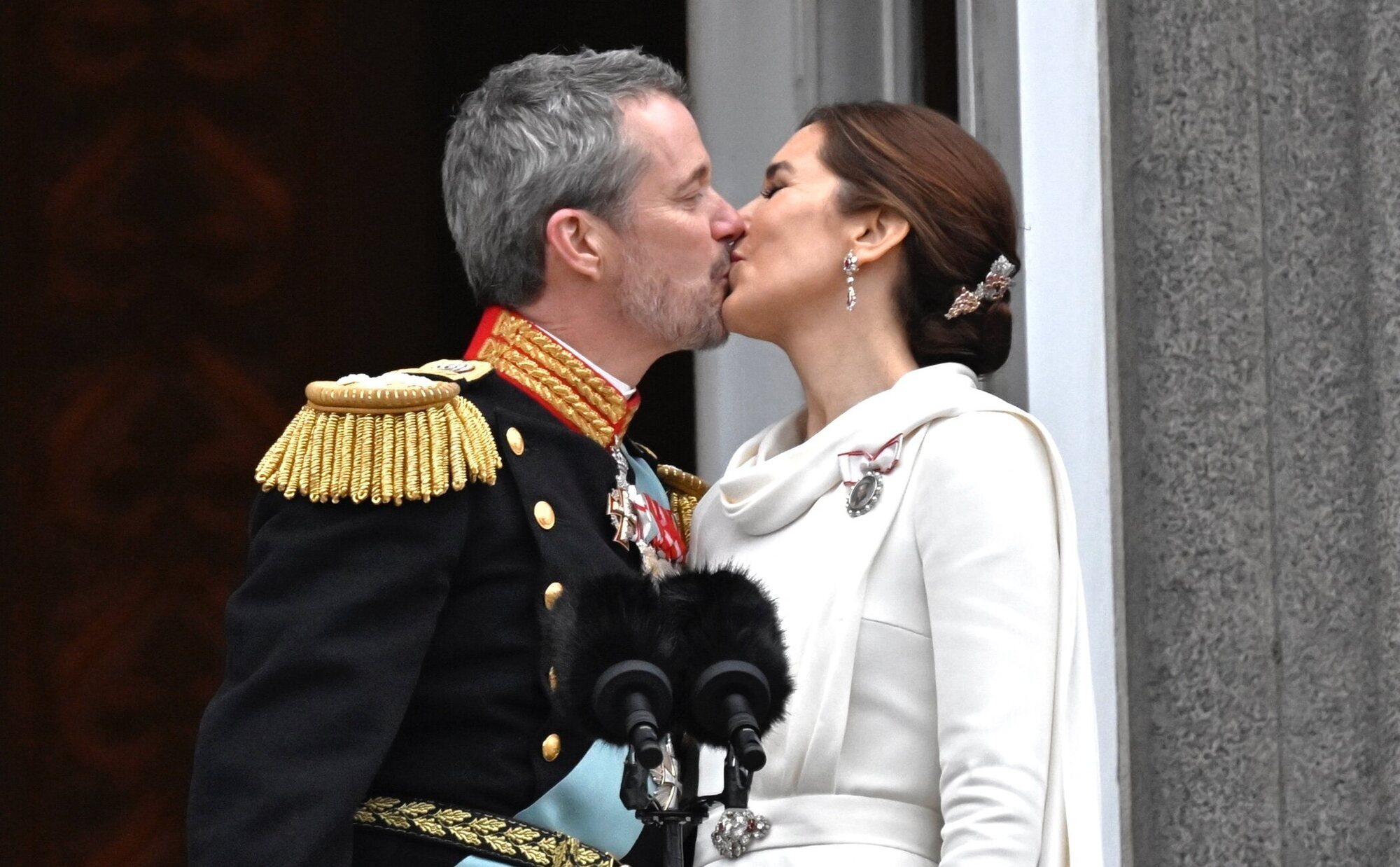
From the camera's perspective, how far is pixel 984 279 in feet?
7.62

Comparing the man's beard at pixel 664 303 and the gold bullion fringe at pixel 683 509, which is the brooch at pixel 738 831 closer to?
the gold bullion fringe at pixel 683 509

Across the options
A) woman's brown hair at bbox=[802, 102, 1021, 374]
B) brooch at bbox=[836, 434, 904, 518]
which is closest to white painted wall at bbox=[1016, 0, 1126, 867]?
woman's brown hair at bbox=[802, 102, 1021, 374]

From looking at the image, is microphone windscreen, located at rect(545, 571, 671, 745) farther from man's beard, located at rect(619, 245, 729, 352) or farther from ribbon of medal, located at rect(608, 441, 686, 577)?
man's beard, located at rect(619, 245, 729, 352)

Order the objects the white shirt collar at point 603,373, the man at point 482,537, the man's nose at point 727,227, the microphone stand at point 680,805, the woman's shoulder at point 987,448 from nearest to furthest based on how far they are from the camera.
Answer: the microphone stand at point 680,805 < the man at point 482,537 < the woman's shoulder at point 987,448 < the white shirt collar at point 603,373 < the man's nose at point 727,227

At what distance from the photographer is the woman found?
78.9 inches

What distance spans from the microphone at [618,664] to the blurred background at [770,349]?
109 centimetres

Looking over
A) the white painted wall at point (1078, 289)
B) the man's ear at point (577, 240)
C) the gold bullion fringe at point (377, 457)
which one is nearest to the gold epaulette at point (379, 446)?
the gold bullion fringe at point (377, 457)

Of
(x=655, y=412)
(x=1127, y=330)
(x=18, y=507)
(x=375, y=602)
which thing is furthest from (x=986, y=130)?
(x=18, y=507)

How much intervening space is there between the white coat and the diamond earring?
0.60 ft

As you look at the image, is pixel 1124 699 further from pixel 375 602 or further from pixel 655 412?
pixel 655 412

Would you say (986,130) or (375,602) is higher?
(986,130)

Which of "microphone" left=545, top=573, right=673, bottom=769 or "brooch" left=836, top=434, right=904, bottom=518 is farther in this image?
"brooch" left=836, top=434, right=904, bottom=518

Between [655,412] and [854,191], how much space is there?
173cm

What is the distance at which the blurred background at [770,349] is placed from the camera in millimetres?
→ 2508
